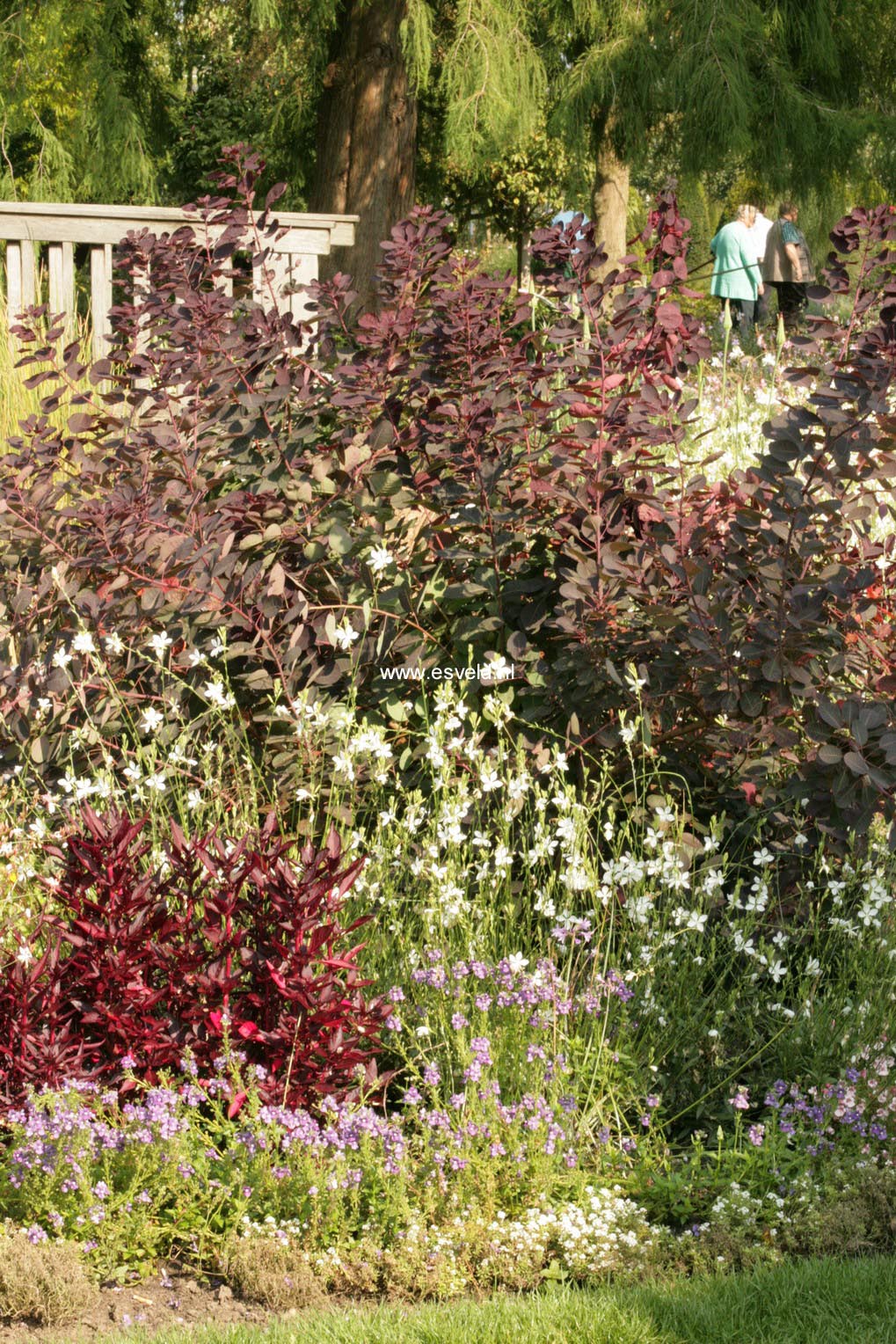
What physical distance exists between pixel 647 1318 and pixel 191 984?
100cm

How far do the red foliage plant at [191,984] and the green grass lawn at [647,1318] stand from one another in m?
0.44

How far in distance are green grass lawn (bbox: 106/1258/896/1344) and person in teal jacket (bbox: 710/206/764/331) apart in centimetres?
1020

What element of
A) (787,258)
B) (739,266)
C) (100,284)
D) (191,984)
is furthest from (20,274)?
(787,258)

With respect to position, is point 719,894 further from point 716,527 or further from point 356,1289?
point 356,1289

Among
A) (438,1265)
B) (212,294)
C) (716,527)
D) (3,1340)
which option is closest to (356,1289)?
(438,1265)

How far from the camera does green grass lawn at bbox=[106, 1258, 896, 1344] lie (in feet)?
7.19

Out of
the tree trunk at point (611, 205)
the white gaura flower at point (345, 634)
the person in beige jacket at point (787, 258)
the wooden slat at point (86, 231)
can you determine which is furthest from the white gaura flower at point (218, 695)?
the person in beige jacket at point (787, 258)

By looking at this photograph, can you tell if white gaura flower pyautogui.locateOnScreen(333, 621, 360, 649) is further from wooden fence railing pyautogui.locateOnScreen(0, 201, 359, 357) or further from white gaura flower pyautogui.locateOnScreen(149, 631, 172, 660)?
wooden fence railing pyautogui.locateOnScreen(0, 201, 359, 357)

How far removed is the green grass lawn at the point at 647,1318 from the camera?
2.19m

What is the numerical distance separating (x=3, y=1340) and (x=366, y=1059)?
0.77m

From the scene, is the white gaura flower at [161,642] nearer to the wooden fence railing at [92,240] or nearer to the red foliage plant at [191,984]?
the red foliage plant at [191,984]

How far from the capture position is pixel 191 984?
269cm

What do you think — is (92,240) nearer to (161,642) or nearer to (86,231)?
(86,231)

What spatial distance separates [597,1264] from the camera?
7.96 feet
